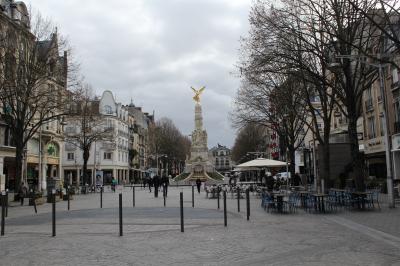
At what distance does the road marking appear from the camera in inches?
408

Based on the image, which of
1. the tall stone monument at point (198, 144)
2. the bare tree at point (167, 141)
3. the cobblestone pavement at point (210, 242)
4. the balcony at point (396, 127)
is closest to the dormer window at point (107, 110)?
the bare tree at point (167, 141)

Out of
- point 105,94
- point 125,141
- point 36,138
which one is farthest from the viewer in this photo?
point 125,141

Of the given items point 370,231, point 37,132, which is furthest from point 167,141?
point 370,231

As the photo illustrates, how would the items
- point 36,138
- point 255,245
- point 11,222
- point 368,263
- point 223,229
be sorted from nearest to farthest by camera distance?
1. point 368,263
2. point 255,245
3. point 223,229
4. point 11,222
5. point 36,138

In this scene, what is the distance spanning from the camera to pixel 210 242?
1044 cm

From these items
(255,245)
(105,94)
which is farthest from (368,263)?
(105,94)

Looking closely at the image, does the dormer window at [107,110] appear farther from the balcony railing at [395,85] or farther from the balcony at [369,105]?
the balcony railing at [395,85]

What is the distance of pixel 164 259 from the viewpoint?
27.9 ft

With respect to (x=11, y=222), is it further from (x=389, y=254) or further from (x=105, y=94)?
(x=105, y=94)

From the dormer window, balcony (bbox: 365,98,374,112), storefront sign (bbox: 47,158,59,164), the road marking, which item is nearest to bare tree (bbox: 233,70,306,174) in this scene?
balcony (bbox: 365,98,374,112)

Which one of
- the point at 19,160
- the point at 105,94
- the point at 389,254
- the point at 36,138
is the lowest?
the point at 389,254

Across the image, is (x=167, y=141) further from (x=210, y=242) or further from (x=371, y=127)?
(x=210, y=242)

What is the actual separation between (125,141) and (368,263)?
303ft

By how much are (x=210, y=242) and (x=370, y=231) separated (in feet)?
16.0
